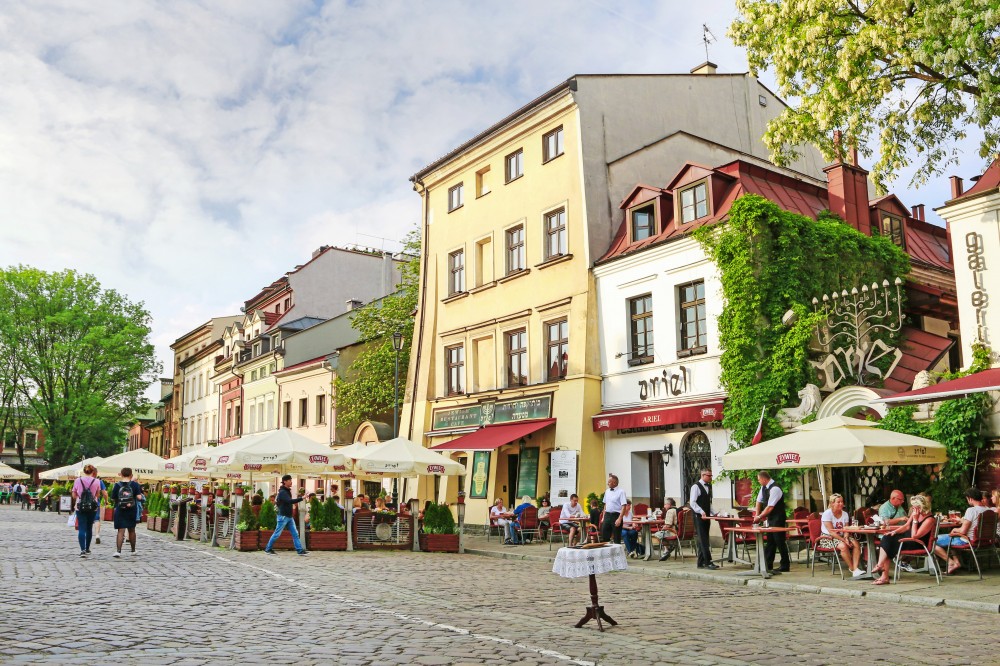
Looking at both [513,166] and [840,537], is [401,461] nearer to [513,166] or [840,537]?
[840,537]

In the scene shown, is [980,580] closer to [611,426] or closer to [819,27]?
[819,27]

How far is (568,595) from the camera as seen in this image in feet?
40.5

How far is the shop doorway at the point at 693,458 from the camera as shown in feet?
73.3

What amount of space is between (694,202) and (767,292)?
12.9ft

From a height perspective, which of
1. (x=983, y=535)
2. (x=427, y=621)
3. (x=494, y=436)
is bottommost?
→ (x=427, y=621)

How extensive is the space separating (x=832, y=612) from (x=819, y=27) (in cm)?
738

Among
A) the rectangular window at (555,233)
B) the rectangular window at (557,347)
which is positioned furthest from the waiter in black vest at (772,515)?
the rectangular window at (555,233)

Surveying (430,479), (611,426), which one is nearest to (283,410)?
(430,479)

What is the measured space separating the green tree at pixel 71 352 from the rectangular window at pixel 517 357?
3534cm

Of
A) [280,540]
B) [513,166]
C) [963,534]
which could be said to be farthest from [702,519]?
[513,166]

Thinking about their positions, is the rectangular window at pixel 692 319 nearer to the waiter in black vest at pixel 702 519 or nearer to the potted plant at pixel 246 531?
the waiter in black vest at pixel 702 519

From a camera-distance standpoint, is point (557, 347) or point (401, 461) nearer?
point (401, 461)

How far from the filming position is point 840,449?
47.3ft

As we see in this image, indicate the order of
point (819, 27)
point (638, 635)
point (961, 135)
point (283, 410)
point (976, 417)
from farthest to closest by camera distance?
point (283, 410), point (976, 417), point (961, 135), point (819, 27), point (638, 635)
